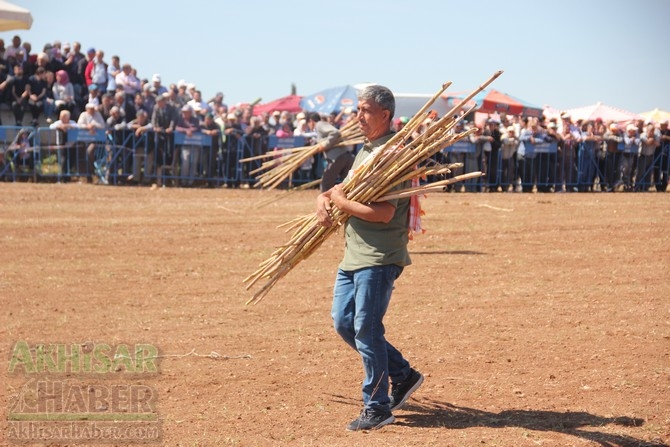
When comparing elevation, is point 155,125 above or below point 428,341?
above

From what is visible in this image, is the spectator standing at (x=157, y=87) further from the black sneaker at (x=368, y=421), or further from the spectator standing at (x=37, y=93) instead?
the black sneaker at (x=368, y=421)

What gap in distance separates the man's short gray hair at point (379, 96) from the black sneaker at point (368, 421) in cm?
202

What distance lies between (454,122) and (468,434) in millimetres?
2048

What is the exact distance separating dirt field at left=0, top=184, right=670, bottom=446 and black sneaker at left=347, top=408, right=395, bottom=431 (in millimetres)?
87

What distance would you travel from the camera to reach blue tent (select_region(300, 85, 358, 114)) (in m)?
30.5

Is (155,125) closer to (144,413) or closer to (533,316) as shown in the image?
(533,316)

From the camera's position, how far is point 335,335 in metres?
9.32

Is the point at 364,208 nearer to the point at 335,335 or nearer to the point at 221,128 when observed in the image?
the point at 335,335

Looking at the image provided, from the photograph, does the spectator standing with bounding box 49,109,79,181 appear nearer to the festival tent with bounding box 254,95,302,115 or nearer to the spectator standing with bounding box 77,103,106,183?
the spectator standing with bounding box 77,103,106,183

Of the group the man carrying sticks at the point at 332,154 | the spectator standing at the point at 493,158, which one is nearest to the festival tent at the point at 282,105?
the spectator standing at the point at 493,158

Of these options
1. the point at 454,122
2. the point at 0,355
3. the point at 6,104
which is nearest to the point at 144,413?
the point at 0,355

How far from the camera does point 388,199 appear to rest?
6.40 meters

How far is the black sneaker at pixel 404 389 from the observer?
6.91 meters

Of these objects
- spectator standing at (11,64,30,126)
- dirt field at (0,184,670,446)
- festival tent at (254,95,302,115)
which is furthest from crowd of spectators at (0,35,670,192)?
festival tent at (254,95,302,115)
